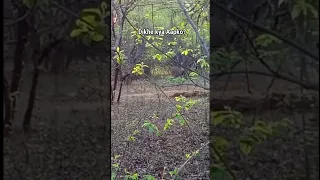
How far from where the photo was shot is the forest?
1.04 meters

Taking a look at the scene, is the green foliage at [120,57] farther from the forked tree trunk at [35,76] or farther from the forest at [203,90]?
the forked tree trunk at [35,76]

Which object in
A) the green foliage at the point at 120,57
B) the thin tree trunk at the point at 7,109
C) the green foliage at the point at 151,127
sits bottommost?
the green foliage at the point at 151,127

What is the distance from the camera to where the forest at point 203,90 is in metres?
1.04

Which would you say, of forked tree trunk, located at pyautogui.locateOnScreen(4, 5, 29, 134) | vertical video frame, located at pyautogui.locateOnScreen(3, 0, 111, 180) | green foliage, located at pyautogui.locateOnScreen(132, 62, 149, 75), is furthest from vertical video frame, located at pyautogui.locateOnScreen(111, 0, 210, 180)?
forked tree trunk, located at pyautogui.locateOnScreen(4, 5, 29, 134)

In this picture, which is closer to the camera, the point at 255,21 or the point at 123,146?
the point at 255,21

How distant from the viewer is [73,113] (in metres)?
1.11

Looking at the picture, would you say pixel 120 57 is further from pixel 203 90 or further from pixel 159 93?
pixel 203 90

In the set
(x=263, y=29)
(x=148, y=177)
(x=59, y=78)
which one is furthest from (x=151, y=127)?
(x=263, y=29)

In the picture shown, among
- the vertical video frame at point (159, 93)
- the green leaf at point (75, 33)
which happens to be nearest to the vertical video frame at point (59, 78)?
the green leaf at point (75, 33)

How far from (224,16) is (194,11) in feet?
0.66

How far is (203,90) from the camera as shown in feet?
4.16

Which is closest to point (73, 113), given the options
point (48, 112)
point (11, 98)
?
point (48, 112)

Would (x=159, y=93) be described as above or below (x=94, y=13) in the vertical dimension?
below

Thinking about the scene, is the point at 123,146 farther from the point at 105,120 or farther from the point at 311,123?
the point at 311,123
